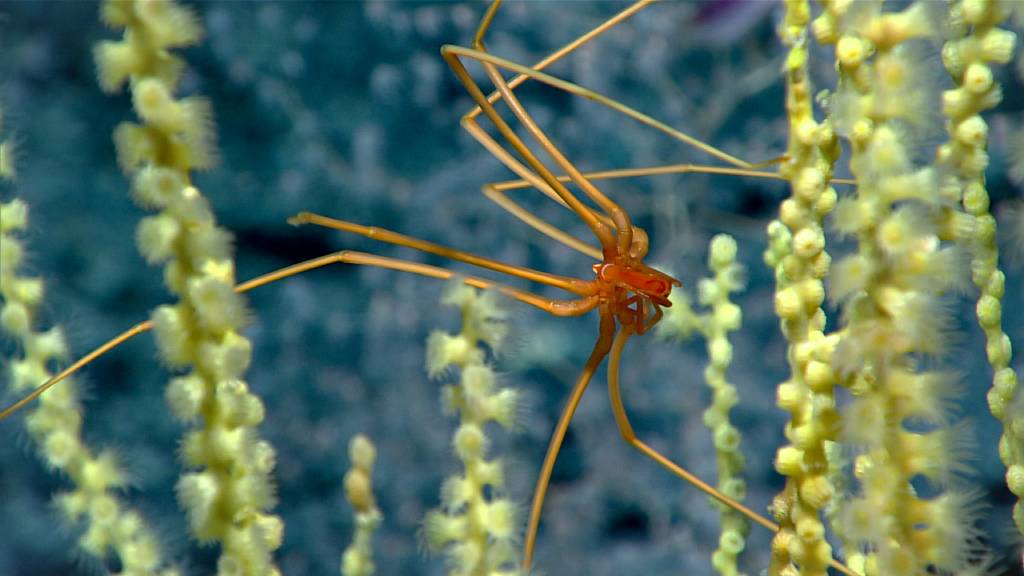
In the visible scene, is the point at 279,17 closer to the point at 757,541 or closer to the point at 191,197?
the point at 191,197

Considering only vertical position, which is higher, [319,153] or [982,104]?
[982,104]

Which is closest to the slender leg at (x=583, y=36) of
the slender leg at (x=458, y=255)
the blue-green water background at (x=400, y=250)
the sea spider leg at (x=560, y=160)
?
the sea spider leg at (x=560, y=160)

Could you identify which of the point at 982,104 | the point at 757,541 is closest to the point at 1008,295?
the point at 757,541

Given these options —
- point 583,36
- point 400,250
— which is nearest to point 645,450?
point 583,36

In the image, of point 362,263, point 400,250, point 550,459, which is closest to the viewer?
point 550,459

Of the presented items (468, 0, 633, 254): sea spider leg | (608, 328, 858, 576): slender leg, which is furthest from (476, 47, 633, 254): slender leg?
(608, 328, 858, 576): slender leg

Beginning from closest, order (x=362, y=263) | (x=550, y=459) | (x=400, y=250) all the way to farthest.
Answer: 1. (x=550, y=459)
2. (x=362, y=263)
3. (x=400, y=250)

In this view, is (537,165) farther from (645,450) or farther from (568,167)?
(645,450)

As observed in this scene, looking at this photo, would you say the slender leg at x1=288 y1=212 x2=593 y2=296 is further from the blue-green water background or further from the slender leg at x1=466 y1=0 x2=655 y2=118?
the blue-green water background
